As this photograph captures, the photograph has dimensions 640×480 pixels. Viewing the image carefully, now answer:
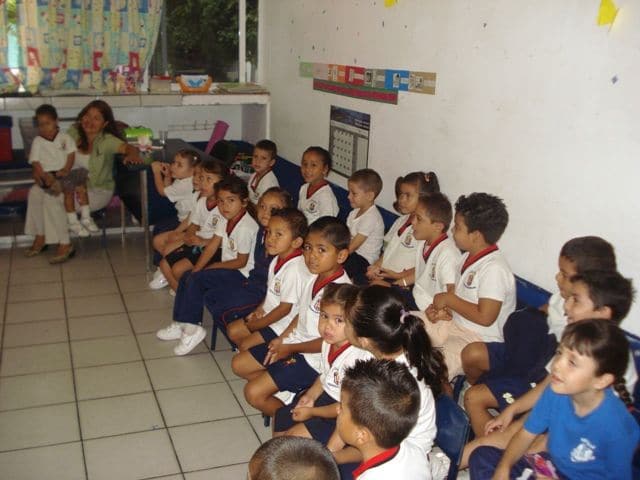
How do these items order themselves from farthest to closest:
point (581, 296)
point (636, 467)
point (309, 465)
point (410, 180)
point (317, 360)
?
1. point (410, 180)
2. point (317, 360)
3. point (581, 296)
4. point (636, 467)
5. point (309, 465)

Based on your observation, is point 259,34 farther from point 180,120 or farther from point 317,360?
point 317,360

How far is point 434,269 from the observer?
2.83 m

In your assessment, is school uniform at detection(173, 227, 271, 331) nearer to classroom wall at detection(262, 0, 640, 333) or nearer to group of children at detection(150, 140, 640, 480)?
group of children at detection(150, 140, 640, 480)

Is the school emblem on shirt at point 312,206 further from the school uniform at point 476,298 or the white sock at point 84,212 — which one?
the white sock at point 84,212

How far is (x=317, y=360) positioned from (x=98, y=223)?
3453 mm

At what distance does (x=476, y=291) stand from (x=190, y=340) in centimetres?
158

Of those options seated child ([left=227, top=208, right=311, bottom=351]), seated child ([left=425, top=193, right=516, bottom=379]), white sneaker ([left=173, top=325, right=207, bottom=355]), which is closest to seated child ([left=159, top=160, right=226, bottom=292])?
white sneaker ([left=173, top=325, right=207, bottom=355])

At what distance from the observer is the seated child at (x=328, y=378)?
7.00 ft

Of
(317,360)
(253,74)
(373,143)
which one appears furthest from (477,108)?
(253,74)

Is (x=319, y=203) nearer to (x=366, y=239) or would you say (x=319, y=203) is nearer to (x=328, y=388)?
(x=366, y=239)

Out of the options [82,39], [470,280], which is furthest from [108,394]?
[82,39]

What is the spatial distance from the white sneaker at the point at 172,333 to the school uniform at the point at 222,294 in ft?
0.45

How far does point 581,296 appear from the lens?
1.99 m

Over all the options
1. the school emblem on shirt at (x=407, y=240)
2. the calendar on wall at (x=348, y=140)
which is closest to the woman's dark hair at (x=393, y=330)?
the school emblem on shirt at (x=407, y=240)
